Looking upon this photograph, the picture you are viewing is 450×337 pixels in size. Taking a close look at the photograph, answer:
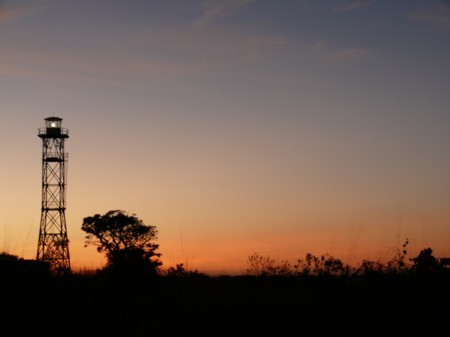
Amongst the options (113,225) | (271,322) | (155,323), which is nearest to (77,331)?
(155,323)

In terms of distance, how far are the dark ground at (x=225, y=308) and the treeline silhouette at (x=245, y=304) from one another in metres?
0.02

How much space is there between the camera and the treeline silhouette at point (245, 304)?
376 inches

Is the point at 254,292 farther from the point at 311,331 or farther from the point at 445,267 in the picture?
the point at 445,267

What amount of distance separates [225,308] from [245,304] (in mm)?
467

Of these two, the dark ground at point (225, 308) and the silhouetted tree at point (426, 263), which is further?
the silhouetted tree at point (426, 263)

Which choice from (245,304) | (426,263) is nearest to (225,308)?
(245,304)

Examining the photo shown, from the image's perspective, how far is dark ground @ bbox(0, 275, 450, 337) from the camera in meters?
9.52

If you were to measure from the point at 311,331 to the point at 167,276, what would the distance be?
7.39m

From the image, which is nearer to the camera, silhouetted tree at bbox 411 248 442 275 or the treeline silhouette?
the treeline silhouette

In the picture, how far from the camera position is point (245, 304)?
1084 cm

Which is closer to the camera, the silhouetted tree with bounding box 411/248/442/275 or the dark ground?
the dark ground

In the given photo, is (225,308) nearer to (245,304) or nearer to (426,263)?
(245,304)

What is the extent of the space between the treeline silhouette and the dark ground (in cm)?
2

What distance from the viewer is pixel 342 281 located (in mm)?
13117
